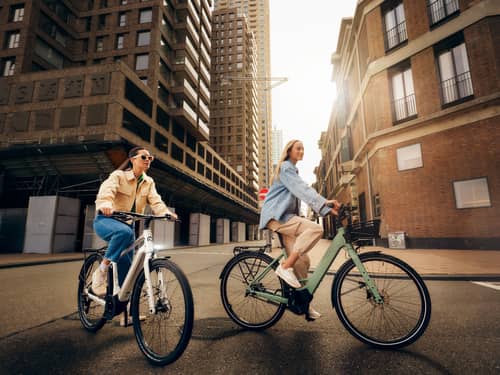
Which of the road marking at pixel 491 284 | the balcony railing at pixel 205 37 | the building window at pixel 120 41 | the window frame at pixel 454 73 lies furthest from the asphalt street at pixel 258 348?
the balcony railing at pixel 205 37

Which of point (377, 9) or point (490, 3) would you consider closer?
point (490, 3)

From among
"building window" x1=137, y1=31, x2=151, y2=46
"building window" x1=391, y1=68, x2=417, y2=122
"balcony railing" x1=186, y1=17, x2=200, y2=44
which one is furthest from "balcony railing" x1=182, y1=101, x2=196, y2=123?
"building window" x1=391, y1=68, x2=417, y2=122

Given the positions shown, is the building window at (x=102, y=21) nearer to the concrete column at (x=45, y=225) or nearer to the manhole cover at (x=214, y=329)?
the concrete column at (x=45, y=225)

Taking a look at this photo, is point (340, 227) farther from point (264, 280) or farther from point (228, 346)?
point (228, 346)

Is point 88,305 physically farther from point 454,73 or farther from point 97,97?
point 97,97

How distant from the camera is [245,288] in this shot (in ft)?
9.52

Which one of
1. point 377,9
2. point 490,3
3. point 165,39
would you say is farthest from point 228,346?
point 165,39

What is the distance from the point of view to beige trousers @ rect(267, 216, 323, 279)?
260cm

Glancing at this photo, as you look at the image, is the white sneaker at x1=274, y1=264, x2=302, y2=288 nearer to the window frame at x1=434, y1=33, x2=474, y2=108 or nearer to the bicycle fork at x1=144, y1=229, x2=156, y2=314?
the bicycle fork at x1=144, y1=229, x2=156, y2=314

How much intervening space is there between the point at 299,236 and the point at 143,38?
3645cm

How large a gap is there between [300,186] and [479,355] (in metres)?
1.89

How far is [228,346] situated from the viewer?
91.0 inches

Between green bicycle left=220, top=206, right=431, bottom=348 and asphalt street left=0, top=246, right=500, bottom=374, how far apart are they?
14cm

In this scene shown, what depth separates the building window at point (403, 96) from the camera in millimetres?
14355
